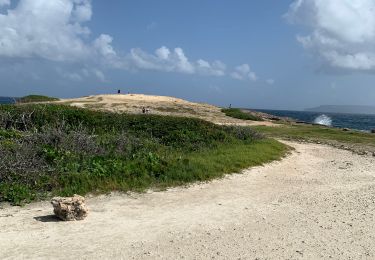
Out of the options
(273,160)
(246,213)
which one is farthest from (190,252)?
(273,160)

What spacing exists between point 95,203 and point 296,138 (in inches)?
789

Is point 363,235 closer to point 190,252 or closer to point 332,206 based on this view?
point 332,206

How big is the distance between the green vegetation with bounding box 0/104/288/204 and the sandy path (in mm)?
704

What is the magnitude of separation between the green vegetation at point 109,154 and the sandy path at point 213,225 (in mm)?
704

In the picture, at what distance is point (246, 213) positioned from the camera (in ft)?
33.1

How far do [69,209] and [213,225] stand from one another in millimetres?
2720

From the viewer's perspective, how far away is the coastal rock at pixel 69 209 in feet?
29.3

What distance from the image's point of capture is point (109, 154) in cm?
1399

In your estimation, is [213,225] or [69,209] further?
[213,225]

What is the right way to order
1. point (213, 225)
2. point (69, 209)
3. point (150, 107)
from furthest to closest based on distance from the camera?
point (150, 107) → point (213, 225) → point (69, 209)

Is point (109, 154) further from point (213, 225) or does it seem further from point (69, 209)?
point (213, 225)

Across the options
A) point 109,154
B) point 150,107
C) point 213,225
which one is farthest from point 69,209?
point 150,107

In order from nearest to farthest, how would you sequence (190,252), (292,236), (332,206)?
(190,252), (292,236), (332,206)

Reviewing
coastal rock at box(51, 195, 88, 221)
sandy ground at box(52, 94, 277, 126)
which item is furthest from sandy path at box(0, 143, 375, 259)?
sandy ground at box(52, 94, 277, 126)
